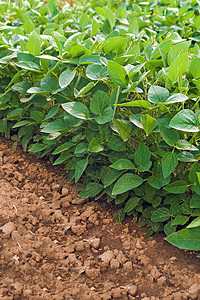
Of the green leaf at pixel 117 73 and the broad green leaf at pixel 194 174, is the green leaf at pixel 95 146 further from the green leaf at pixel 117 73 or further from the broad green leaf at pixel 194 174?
the broad green leaf at pixel 194 174

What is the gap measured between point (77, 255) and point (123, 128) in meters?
0.69

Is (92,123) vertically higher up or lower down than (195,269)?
higher up

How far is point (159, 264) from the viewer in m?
1.66

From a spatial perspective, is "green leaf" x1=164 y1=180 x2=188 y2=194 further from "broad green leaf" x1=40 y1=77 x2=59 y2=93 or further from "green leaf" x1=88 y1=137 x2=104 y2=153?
"broad green leaf" x1=40 y1=77 x2=59 y2=93

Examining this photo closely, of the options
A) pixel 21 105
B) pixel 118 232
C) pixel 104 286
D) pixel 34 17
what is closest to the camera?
pixel 104 286

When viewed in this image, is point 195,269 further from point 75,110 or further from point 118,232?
point 75,110

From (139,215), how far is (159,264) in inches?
14.4

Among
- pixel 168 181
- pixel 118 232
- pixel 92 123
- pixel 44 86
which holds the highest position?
pixel 44 86

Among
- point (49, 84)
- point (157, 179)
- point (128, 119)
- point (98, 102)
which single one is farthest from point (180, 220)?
point (49, 84)

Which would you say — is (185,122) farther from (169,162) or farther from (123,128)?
(123,128)

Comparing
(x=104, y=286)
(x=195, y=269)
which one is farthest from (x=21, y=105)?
(x=195, y=269)

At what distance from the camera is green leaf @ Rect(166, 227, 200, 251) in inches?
60.5

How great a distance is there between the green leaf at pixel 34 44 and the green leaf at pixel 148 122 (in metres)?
0.83

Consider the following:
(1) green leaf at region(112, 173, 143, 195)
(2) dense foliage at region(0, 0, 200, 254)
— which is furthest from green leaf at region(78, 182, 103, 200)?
(1) green leaf at region(112, 173, 143, 195)
